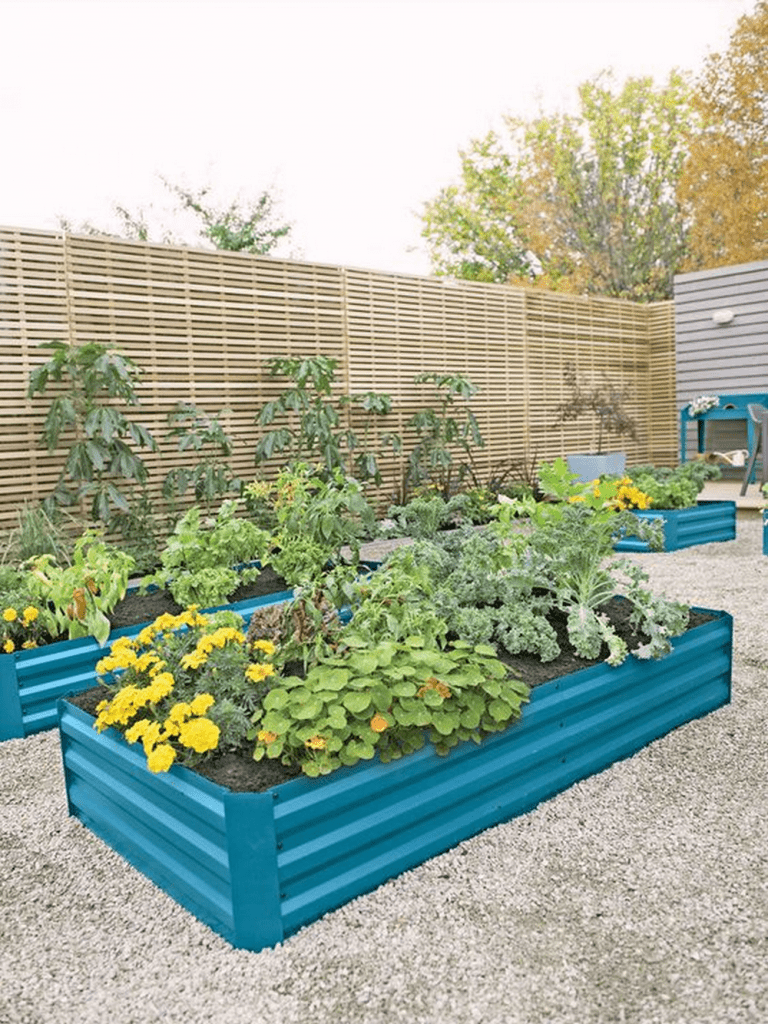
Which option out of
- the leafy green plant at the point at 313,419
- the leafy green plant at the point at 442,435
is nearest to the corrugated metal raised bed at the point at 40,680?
the leafy green plant at the point at 313,419

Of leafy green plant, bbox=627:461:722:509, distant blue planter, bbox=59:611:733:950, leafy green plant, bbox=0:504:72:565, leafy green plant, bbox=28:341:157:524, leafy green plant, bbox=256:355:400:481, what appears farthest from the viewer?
A: leafy green plant, bbox=627:461:722:509

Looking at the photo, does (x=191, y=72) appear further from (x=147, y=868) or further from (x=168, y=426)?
(x=147, y=868)

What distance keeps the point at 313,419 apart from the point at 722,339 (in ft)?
20.6

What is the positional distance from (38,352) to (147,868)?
13.1ft

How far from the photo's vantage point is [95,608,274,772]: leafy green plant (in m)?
1.89

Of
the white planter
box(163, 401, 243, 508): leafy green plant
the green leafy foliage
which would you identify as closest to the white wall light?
the white planter

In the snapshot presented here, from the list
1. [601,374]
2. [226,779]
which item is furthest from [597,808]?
[601,374]

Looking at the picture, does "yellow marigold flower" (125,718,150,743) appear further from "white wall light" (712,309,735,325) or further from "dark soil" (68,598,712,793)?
"white wall light" (712,309,735,325)

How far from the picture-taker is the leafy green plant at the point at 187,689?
1892mm

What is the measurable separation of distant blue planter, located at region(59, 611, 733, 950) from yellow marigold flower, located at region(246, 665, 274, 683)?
296 mm

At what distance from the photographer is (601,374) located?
9.92 m

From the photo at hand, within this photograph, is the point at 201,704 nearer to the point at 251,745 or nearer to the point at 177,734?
the point at 177,734

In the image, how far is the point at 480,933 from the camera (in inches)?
65.9

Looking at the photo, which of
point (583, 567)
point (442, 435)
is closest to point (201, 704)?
point (583, 567)
